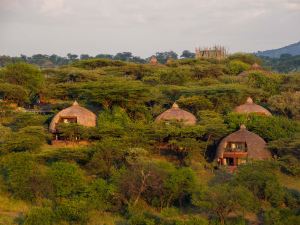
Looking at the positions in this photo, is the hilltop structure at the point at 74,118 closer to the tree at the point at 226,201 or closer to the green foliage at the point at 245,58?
the tree at the point at 226,201

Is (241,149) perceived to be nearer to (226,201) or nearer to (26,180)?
(226,201)

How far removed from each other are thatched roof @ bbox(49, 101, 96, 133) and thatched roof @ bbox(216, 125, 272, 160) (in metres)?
6.28

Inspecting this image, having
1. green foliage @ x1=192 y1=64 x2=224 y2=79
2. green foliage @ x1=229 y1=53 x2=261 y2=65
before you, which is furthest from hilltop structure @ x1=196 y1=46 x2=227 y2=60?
green foliage @ x1=192 y1=64 x2=224 y2=79

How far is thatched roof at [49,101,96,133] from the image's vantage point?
93.0 ft

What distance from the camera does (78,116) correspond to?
2842 cm

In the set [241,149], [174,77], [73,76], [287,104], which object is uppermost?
[73,76]

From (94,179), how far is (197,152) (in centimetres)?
536

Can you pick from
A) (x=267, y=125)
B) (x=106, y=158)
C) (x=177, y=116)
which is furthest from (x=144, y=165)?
(x=267, y=125)

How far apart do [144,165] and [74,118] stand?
790 centimetres

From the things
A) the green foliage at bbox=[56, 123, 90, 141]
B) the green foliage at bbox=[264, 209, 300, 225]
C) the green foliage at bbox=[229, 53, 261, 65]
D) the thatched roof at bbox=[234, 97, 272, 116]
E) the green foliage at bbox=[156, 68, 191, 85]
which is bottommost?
the green foliage at bbox=[264, 209, 300, 225]

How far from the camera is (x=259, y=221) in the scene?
65.6 ft

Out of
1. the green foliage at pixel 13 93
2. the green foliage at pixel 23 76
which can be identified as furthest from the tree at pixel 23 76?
the green foliage at pixel 13 93

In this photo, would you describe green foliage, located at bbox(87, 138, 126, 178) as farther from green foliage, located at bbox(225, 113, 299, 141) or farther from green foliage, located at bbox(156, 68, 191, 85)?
green foliage, located at bbox(156, 68, 191, 85)

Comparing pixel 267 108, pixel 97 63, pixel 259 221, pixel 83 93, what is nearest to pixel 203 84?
pixel 267 108
